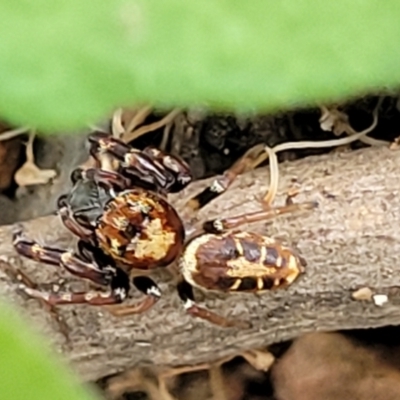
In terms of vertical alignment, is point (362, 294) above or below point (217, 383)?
above

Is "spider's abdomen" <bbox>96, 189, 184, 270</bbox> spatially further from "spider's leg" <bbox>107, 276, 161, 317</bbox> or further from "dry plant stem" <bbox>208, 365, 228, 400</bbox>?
"dry plant stem" <bbox>208, 365, 228, 400</bbox>

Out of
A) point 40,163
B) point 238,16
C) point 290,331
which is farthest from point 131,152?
point 238,16

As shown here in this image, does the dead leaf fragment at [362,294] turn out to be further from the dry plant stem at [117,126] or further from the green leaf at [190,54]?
the green leaf at [190,54]

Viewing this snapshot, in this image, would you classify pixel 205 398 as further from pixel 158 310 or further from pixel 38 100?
pixel 38 100

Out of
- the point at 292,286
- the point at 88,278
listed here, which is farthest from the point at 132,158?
the point at 292,286

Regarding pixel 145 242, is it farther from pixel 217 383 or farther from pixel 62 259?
pixel 217 383

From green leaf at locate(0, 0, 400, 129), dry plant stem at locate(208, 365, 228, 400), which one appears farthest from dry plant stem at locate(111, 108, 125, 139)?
green leaf at locate(0, 0, 400, 129)
